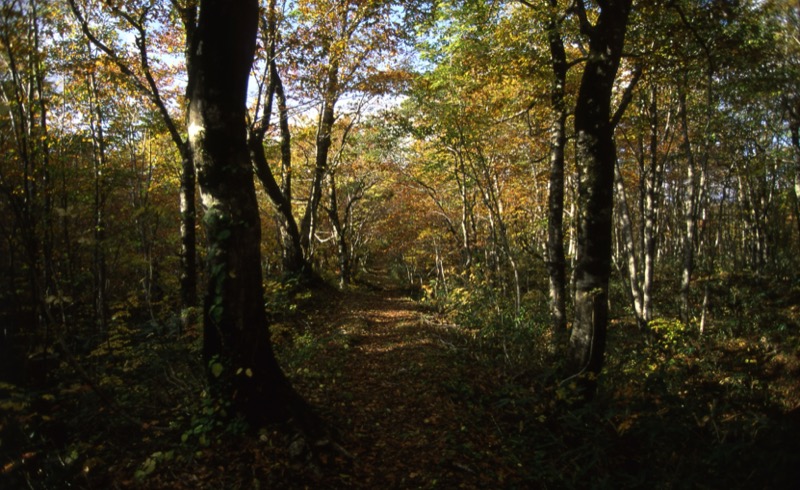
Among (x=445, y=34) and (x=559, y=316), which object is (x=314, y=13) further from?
(x=559, y=316)

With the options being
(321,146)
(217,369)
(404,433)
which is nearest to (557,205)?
(404,433)

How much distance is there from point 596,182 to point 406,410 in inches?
153

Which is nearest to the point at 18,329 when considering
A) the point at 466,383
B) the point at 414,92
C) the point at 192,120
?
the point at 192,120

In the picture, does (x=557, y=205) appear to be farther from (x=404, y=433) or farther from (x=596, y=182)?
(x=404, y=433)

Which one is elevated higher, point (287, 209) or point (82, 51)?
point (82, 51)

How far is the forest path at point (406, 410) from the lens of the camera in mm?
4039

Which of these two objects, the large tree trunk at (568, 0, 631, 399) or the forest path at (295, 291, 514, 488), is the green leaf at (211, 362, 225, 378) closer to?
the forest path at (295, 291, 514, 488)

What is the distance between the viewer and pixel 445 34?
8914mm

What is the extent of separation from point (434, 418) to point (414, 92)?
9981mm

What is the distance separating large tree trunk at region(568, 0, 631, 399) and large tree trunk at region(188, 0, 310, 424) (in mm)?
3660

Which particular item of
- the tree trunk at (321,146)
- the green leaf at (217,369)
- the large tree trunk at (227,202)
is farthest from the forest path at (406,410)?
the tree trunk at (321,146)

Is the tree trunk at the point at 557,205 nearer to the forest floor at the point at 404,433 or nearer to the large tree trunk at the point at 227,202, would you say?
the forest floor at the point at 404,433

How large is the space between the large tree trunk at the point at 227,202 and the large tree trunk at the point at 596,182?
12.0 feet

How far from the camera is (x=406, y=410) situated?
5.62m
